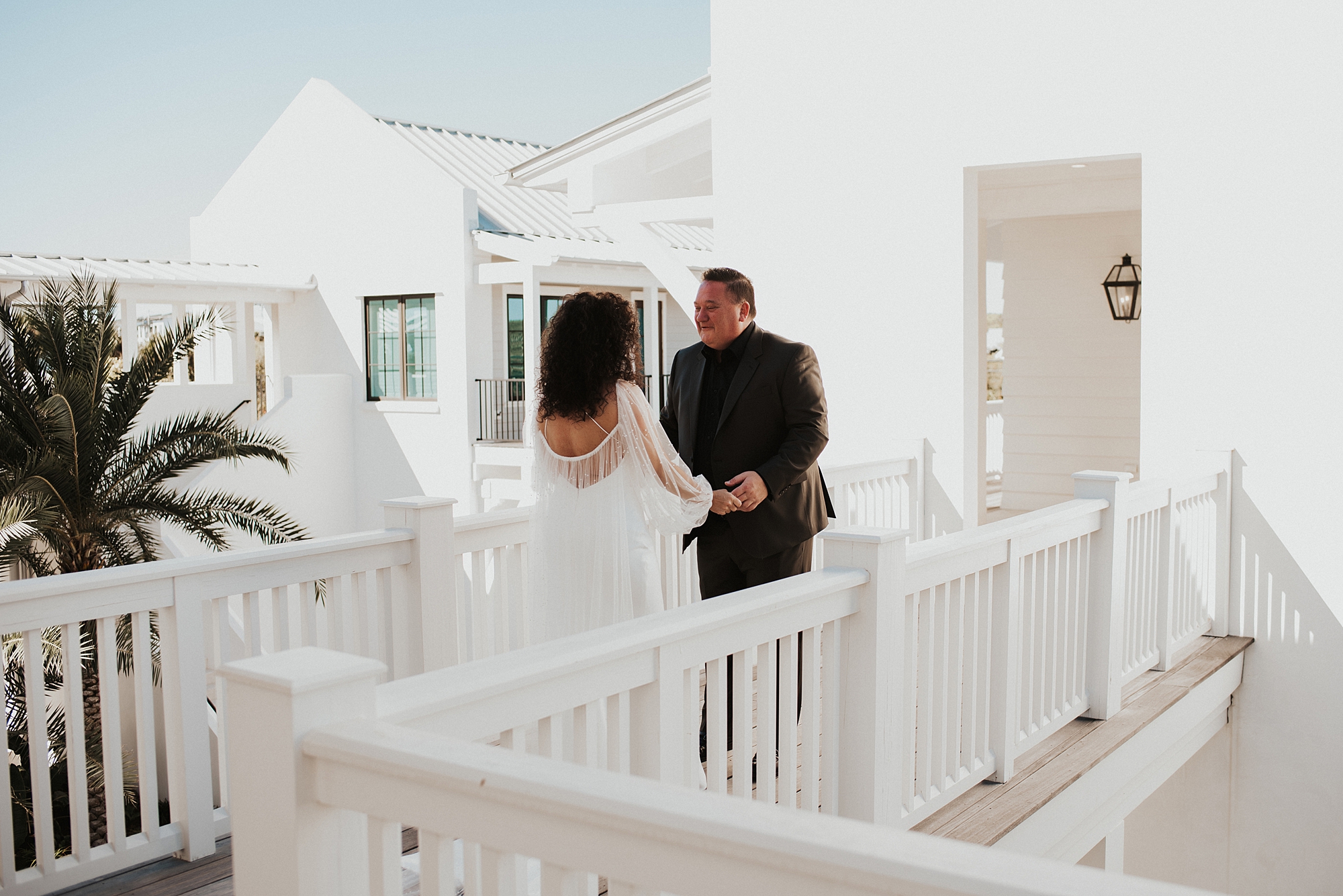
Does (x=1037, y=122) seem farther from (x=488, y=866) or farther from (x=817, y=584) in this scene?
(x=488, y=866)

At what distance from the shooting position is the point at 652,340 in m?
19.4

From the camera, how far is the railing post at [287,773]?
5.36 ft

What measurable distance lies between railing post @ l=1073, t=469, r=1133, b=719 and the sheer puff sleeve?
1.85 meters

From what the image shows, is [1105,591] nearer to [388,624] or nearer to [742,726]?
[742,726]

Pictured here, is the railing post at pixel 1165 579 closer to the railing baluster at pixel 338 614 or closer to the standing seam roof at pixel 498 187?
the railing baluster at pixel 338 614

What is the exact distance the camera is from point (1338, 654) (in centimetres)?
→ 598

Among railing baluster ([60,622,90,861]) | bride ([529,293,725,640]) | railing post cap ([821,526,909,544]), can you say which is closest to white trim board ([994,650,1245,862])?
railing post cap ([821,526,909,544])

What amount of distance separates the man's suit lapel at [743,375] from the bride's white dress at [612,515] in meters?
0.51

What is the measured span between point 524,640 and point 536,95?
199 ft

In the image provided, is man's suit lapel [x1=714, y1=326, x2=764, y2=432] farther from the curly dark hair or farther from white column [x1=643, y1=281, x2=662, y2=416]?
white column [x1=643, y1=281, x2=662, y2=416]

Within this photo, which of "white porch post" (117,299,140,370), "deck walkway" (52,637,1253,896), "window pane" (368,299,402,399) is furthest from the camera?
"window pane" (368,299,402,399)

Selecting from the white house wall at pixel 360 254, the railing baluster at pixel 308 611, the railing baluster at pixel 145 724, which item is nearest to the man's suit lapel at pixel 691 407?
the railing baluster at pixel 308 611

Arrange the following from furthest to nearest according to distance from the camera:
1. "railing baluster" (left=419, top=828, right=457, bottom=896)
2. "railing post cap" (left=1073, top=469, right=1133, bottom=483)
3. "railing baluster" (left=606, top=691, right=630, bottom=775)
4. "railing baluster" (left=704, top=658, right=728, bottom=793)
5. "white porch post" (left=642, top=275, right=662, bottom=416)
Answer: "white porch post" (left=642, top=275, right=662, bottom=416), "railing post cap" (left=1073, top=469, right=1133, bottom=483), "railing baluster" (left=704, top=658, right=728, bottom=793), "railing baluster" (left=606, top=691, right=630, bottom=775), "railing baluster" (left=419, top=828, right=457, bottom=896)

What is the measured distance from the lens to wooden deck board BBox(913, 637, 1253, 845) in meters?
3.63
